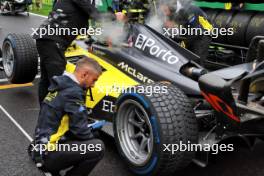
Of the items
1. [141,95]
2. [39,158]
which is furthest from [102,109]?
[39,158]

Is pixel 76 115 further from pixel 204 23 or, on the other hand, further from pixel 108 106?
pixel 204 23

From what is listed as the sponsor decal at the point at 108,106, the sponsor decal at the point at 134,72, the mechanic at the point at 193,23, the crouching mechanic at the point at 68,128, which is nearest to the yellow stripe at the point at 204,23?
the mechanic at the point at 193,23

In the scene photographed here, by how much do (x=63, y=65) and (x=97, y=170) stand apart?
50.9 inches

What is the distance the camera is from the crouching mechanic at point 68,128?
278 cm

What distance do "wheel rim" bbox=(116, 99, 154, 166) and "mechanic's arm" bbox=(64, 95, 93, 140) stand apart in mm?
560

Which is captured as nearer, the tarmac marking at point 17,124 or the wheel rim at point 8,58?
the tarmac marking at point 17,124

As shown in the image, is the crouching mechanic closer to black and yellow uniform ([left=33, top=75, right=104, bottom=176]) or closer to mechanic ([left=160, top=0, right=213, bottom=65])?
black and yellow uniform ([left=33, top=75, right=104, bottom=176])

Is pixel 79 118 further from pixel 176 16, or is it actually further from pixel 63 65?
→ pixel 176 16

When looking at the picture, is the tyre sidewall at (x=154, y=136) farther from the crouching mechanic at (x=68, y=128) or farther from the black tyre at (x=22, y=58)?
the black tyre at (x=22, y=58)

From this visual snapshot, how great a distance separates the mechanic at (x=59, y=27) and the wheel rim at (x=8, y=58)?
1.56 metres

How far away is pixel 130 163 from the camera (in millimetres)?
3383

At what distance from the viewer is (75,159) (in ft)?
9.59

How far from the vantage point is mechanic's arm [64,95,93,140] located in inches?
109

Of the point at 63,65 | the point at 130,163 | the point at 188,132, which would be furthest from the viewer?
the point at 63,65
